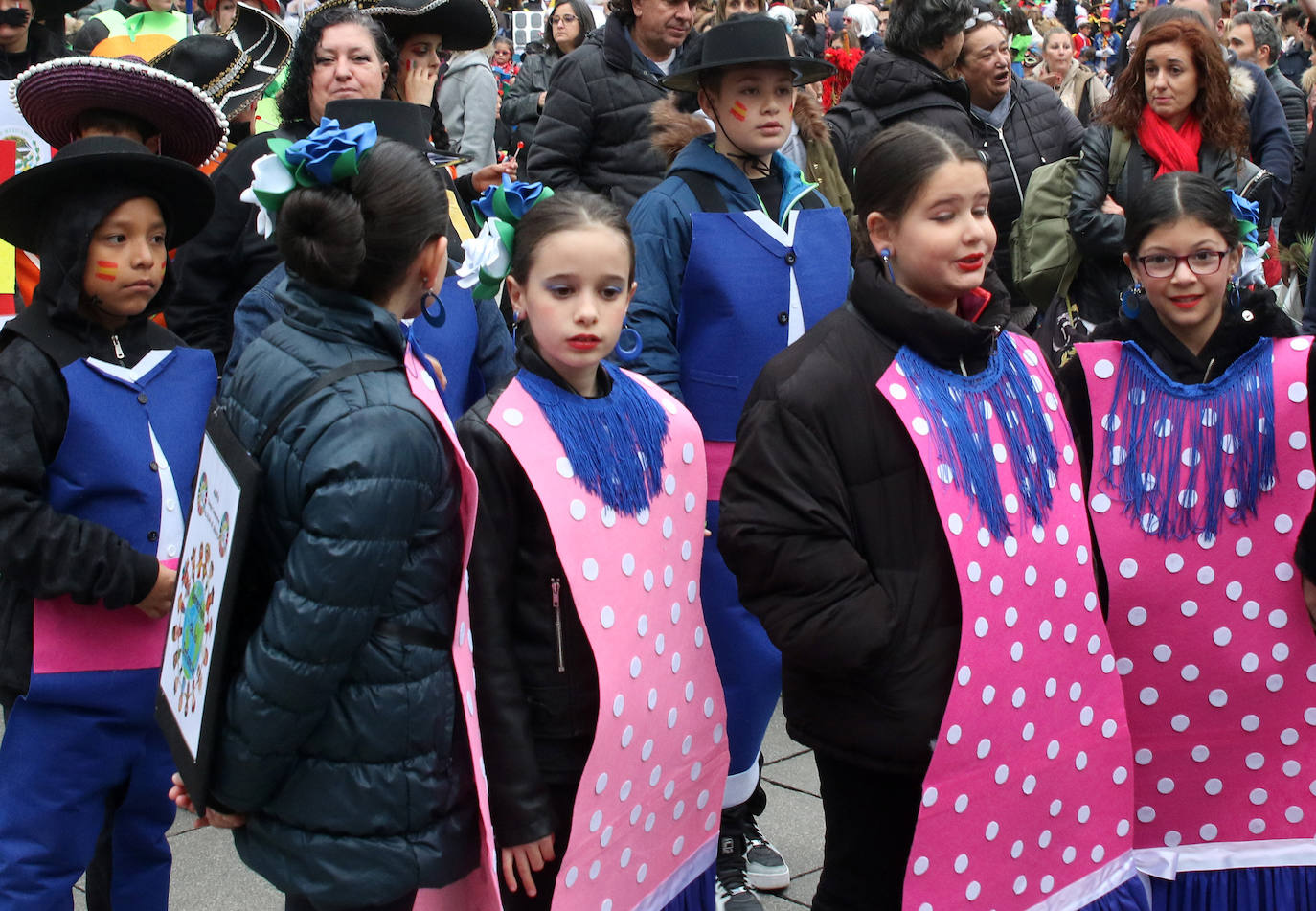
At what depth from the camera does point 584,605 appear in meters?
2.43

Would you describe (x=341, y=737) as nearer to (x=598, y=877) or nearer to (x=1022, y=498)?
(x=598, y=877)

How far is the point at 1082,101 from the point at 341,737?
769cm

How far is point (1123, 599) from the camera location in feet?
9.25

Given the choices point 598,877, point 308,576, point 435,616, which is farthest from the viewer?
point 598,877

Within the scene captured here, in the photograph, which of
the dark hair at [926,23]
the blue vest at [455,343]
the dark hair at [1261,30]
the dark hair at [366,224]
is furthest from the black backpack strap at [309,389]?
the dark hair at [1261,30]

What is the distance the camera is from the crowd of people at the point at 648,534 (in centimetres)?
223

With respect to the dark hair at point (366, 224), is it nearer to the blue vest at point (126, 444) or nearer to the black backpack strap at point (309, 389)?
the black backpack strap at point (309, 389)

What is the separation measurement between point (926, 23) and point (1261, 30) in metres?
5.44

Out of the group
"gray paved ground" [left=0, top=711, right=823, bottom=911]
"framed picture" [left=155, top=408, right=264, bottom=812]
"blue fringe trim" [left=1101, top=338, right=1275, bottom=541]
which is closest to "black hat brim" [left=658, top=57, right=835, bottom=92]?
"blue fringe trim" [left=1101, top=338, right=1275, bottom=541]

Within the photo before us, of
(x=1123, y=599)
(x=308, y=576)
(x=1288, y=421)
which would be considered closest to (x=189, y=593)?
(x=308, y=576)

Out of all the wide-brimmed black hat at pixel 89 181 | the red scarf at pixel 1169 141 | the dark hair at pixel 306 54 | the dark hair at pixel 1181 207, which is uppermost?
the dark hair at pixel 306 54

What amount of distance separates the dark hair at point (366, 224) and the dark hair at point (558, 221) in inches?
13.5

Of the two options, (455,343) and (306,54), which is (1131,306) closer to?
(455,343)

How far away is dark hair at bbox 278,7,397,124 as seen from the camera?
142 inches
